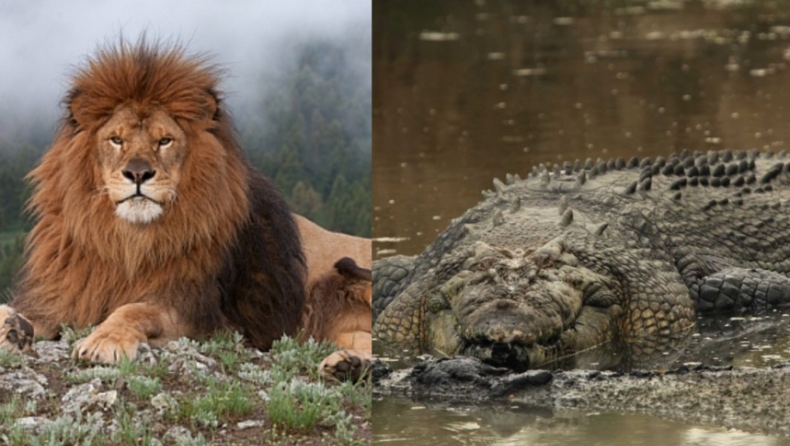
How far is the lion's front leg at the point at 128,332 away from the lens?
4.80 m

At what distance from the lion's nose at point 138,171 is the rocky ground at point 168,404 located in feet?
1.84

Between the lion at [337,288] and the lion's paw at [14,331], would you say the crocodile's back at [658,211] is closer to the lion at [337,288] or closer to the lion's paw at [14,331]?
the lion at [337,288]

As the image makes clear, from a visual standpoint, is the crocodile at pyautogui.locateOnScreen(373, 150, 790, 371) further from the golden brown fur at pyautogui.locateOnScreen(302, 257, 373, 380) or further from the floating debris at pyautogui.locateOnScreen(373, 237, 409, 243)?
the golden brown fur at pyautogui.locateOnScreen(302, 257, 373, 380)

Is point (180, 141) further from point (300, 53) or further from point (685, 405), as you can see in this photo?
point (685, 405)

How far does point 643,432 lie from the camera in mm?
5605

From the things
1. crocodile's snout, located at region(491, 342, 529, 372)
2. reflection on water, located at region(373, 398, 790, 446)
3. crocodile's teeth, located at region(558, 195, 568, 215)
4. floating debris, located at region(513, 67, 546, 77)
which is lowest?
reflection on water, located at region(373, 398, 790, 446)

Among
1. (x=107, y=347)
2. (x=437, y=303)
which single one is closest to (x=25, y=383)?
(x=107, y=347)

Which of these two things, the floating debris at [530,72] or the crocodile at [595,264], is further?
the floating debris at [530,72]

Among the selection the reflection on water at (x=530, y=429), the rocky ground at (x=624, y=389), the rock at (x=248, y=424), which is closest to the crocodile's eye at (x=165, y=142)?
the rock at (x=248, y=424)

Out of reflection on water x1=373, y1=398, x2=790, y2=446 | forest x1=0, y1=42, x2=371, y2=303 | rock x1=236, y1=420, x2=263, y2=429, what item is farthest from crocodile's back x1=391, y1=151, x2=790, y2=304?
rock x1=236, y1=420, x2=263, y2=429

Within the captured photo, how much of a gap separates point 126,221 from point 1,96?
1.93ft

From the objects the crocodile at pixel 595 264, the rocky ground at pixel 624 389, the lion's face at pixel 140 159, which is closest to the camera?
the lion's face at pixel 140 159

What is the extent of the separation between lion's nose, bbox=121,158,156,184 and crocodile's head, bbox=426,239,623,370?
7.00 ft

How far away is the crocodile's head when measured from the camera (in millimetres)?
6633
